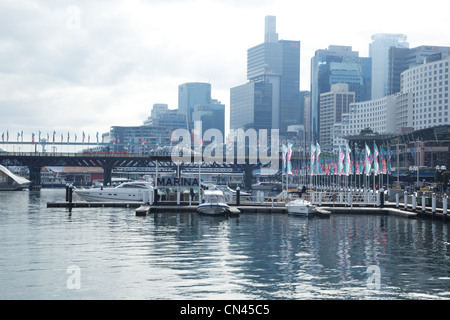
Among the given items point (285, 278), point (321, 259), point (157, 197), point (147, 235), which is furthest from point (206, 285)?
point (157, 197)

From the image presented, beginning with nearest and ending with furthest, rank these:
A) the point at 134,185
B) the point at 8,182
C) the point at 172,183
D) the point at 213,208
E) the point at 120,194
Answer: the point at 213,208 < the point at 172,183 < the point at 120,194 < the point at 134,185 < the point at 8,182

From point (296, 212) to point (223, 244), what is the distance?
2738cm

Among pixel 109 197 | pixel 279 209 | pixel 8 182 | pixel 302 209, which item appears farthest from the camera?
pixel 8 182

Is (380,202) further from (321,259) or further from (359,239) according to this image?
(321,259)

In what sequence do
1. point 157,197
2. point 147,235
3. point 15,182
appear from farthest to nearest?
1. point 15,182
2. point 157,197
3. point 147,235

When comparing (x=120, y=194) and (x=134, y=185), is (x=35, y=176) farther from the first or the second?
(x=120, y=194)

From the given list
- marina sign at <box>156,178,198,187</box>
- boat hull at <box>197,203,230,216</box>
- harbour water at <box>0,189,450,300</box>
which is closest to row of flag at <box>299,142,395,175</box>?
marina sign at <box>156,178,198,187</box>

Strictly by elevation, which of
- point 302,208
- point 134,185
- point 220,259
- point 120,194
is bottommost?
point 220,259

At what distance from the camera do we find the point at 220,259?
36.2m

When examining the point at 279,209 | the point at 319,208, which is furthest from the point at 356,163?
the point at 279,209

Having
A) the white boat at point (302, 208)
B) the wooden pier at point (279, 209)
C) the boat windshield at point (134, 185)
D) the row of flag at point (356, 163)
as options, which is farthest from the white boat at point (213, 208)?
the row of flag at point (356, 163)

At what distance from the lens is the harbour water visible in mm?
27781

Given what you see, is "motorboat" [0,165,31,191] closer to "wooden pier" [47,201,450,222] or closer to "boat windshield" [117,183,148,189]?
"boat windshield" [117,183,148,189]

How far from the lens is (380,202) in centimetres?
7875
